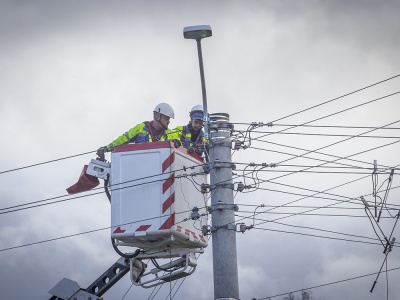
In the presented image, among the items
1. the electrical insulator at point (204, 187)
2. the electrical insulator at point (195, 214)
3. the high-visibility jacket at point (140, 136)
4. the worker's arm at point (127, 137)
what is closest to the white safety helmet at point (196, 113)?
the high-visibility jacket at point (140, 136)

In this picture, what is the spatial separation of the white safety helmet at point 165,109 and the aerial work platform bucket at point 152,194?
1.78 m

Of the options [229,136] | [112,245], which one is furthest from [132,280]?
[229,136]

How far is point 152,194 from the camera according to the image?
15156 mm

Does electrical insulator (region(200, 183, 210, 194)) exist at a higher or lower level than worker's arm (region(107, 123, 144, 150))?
lower

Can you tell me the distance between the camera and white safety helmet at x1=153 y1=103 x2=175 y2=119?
17.3 metres

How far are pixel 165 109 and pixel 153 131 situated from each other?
48 cm

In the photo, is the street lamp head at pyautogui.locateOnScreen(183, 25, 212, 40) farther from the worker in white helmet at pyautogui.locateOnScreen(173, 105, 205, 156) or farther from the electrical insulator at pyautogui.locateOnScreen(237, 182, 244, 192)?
the worker in white helmet at pyautogui.locateOnScreen(173, 105, 205, 156)

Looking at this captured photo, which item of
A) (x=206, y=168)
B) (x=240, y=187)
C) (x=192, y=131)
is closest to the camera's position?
(x=240, y=187)

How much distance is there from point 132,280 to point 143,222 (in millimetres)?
1438

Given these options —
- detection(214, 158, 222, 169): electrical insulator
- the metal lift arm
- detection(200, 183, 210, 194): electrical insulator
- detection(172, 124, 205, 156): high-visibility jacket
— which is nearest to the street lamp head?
detection(214, 158, 222, 169): electrical insulator

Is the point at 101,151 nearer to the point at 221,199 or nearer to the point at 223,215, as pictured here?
the point at 221,199

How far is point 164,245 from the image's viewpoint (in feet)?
51.5

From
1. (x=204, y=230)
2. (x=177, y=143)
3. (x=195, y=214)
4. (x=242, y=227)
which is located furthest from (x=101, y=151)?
(x=242, y=227)

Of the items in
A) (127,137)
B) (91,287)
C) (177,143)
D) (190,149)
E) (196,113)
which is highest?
(196,113)
